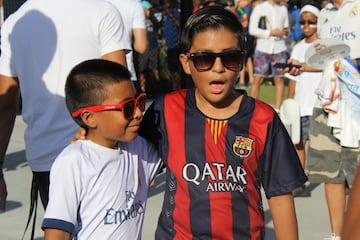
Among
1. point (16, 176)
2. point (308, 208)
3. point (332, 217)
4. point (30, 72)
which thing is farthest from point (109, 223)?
point (16, 176)

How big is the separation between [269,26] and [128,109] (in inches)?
449

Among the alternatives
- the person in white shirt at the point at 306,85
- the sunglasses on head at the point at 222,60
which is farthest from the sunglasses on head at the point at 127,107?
the person in white shirt at the point at 306,85

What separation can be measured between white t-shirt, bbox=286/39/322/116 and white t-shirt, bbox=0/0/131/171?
13.1 feet

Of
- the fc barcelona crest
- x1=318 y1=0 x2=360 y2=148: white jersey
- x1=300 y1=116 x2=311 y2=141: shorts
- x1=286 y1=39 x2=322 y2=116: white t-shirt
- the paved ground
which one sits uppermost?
the fc barcelona crest

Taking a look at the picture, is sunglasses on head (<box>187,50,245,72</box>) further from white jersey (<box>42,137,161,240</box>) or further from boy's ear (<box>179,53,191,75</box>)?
white jersey (<box>42,137,161,240</box>)

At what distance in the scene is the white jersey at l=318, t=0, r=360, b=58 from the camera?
614cm

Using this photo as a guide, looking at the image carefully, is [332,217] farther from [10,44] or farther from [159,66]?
[159,66]

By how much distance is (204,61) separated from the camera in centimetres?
299

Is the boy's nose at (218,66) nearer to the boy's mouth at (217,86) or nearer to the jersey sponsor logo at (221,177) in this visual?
the boy's mouth at (217,86)

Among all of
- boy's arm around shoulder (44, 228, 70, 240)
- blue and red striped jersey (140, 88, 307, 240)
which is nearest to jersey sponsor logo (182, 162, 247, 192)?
blue and red striped jersey (140, 88, 307, 240)

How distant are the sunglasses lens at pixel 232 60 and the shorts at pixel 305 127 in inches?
195

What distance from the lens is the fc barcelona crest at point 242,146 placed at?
9.84 feet

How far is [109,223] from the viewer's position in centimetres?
306

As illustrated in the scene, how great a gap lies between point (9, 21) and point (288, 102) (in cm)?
404
